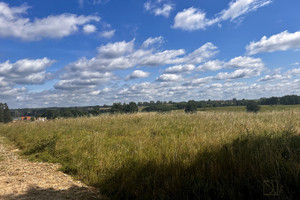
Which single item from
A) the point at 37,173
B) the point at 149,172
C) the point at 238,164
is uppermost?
the point at 238,164

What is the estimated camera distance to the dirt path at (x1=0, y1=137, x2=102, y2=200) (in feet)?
11.8

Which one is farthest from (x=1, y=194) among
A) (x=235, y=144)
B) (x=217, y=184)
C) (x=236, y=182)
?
(x=235, y=144)

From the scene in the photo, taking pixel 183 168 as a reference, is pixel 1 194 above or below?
below

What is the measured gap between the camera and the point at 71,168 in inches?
197

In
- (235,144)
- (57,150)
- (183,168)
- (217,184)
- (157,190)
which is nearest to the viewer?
(217,184)

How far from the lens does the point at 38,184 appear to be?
166 inches

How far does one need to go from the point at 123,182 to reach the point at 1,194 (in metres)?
2.52

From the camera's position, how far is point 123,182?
12.1 feet

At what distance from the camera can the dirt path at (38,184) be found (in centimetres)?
360

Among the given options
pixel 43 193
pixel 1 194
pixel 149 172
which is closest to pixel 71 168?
pixel 43 193

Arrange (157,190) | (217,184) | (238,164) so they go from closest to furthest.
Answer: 1. (217,184)
2. (157,190)
3. (238,164)

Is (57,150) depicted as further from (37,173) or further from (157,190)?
(157,190)

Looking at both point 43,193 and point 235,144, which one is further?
point 235,144

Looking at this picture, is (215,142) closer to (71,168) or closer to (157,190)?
(157,190)
